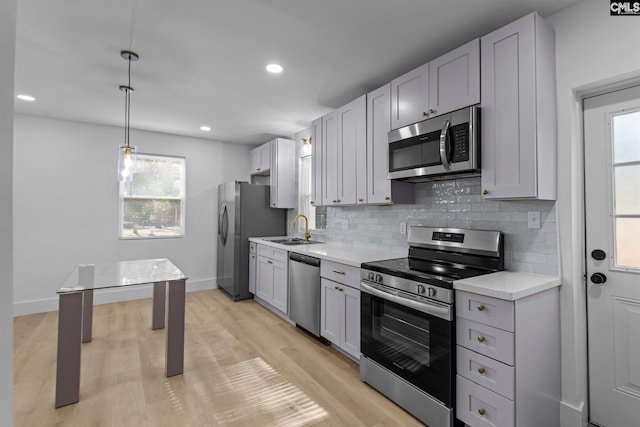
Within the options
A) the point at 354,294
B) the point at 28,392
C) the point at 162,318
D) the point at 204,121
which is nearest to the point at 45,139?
the point at 204,121

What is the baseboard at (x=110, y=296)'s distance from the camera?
4.04 m

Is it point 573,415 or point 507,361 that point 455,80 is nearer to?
point 507,361

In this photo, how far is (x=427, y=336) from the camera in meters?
1.98

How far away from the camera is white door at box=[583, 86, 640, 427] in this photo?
71.0 inches

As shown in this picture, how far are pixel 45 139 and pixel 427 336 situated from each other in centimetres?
518

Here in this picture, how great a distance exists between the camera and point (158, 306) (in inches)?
144

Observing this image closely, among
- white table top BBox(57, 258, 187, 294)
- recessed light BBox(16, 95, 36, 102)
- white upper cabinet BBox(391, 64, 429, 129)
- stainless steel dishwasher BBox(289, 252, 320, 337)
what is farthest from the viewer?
recessed light BBox(16, 95, 36, 102)

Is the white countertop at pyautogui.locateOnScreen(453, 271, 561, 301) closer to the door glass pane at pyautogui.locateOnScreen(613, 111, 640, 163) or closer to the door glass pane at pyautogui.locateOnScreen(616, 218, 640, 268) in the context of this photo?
Result: the door glass pane at pyautogui.locateOnScreen(616, 218, 640, 268)

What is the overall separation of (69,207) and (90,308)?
1912mm

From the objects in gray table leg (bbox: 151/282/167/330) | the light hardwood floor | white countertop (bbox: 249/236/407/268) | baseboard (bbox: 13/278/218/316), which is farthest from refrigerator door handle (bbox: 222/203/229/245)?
the light hardwood floor

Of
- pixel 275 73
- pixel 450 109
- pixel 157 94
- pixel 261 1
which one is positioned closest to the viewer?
pixel 261 1

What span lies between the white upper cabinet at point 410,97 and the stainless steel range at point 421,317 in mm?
949

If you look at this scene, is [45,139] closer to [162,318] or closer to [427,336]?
[162,318]

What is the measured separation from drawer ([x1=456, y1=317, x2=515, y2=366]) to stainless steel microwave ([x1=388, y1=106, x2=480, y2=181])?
39.3 inches
